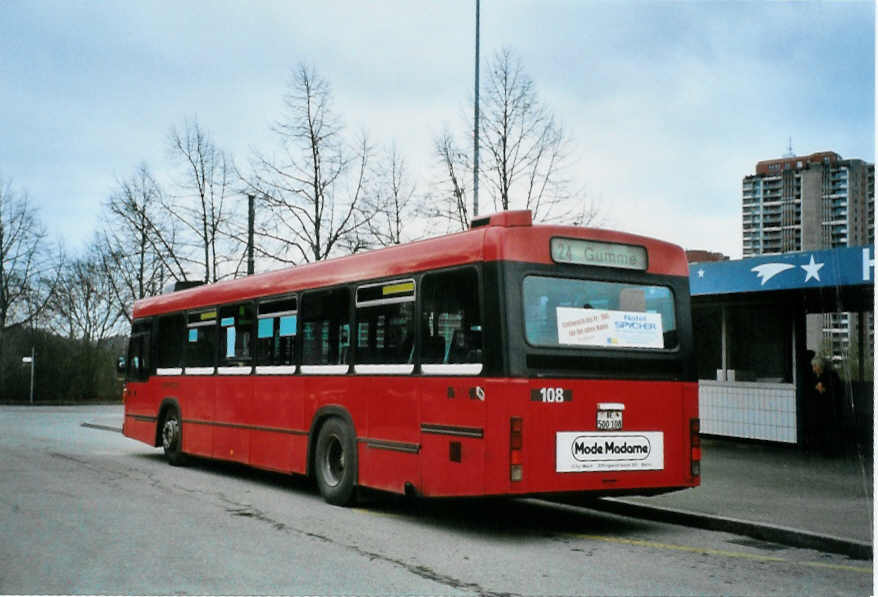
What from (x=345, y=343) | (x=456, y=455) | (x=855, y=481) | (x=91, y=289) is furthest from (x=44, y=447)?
(x=91, y=289)

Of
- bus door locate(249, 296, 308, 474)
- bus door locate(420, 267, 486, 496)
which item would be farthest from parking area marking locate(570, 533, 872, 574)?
bus door locate(249, 296, 308, 474)

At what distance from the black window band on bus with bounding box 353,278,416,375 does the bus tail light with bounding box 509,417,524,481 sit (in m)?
1.53

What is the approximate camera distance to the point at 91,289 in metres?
46.6

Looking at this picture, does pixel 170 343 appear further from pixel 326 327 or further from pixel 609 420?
pixel 609 420

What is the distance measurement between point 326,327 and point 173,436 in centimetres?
547

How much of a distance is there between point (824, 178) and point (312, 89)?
1617 cm

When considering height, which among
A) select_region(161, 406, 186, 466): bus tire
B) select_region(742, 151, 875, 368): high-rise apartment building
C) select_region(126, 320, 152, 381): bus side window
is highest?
select_region(742, 151, 875, 368): high-rise apartment building

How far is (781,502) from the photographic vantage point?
1077cm

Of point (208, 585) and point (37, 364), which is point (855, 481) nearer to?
point (208, 585)

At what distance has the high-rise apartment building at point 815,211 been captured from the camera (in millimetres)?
12742

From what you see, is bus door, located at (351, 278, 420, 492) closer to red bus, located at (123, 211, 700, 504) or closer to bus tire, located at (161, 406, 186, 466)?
red bus, located at (123, 211, 700, 504)

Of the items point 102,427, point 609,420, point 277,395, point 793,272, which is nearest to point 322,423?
point 277,395

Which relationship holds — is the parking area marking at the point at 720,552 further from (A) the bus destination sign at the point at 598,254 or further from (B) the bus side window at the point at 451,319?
(A) the bus destination sign at the point at 598,254

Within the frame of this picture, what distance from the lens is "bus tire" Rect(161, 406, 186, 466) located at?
50.6ft
